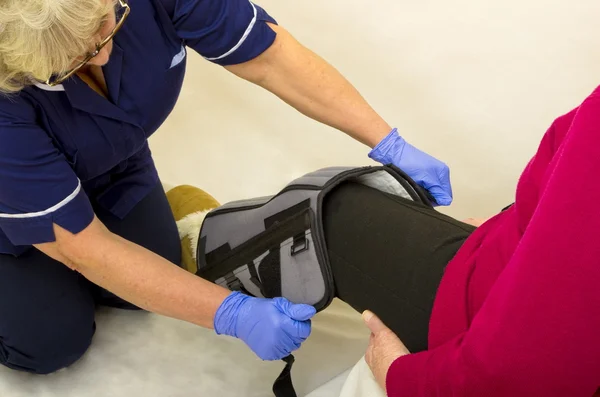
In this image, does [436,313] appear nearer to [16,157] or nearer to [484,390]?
[484,390]

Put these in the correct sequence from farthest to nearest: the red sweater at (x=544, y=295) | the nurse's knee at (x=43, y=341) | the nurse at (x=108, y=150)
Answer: the nurse's knee at (x=43, y=341) < the nurse at (x=108, y=150) < the red sweater at (x=544, y=295)

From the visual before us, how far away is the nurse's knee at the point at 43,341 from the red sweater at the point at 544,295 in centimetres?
78

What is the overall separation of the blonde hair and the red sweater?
61cm

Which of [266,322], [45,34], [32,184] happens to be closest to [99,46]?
[45,34]

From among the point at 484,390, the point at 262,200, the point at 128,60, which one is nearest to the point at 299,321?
the point at 262,200

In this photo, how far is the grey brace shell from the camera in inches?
40.7

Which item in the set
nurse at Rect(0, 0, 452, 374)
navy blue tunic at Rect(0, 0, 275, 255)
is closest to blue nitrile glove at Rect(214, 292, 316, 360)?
nurse at Rect(0, 0, 452, 374)

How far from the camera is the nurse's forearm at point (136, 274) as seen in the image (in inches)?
41.7

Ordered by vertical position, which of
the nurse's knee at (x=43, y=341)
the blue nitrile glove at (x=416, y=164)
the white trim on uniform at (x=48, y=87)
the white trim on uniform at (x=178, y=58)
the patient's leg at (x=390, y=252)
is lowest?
the nurse's knee at (x=43, y=341)

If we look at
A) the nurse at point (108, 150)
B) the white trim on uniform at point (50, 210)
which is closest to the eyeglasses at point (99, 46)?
the nurse at point (108, 150)

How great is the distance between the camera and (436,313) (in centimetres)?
87

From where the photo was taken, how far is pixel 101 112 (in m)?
1.11

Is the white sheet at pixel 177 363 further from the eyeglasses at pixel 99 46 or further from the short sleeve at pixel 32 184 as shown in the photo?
the eyeglasses at pixel 99 46

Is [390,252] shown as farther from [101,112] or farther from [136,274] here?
[101,112]
